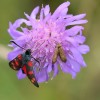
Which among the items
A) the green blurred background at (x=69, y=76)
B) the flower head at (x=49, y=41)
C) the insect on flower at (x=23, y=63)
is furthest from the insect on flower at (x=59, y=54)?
the green blurred background at (x=69, y=76)

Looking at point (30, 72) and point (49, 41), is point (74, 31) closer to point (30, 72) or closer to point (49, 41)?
point (49, 41)

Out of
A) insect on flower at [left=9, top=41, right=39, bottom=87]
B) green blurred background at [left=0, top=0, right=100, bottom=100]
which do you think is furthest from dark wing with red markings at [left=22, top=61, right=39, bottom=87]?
green blurred background at [left=0, top=0, right=100, bottom=100]

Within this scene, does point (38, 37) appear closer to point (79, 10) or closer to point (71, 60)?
point (71, 60)

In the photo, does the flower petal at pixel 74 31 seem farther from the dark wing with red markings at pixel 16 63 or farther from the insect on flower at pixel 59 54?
the dark wing with red markings at pixel 16 63

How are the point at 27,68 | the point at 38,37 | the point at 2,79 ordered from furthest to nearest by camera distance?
the point at 2,79
the point at 38,37
the point at 27,68

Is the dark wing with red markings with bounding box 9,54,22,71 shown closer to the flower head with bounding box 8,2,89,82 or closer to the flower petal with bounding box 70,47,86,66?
the flower head with bounding box 8,2,89,82

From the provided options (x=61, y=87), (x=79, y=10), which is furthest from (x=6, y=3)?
(x=61, y=87)
